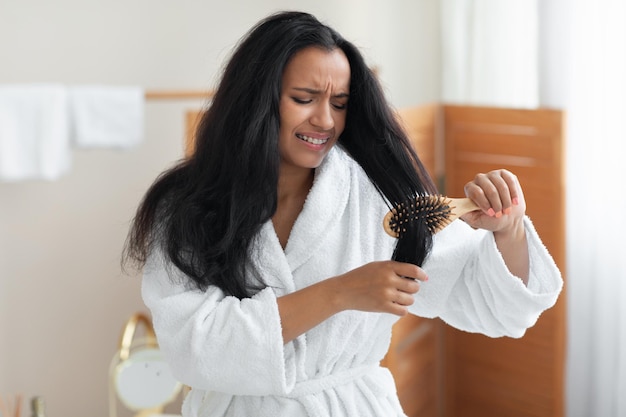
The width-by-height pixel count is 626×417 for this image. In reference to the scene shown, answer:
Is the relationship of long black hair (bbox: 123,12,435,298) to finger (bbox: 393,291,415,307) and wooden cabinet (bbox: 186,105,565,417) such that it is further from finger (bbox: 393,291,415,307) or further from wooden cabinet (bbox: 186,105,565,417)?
wooden cabinet (bbox: 186,105,565,417)

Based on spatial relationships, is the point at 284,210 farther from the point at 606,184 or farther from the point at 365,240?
the point at 606,184

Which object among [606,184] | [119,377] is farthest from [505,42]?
[119,377]

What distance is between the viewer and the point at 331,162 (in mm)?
1449

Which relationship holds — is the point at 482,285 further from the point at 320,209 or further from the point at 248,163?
the point at 248,163

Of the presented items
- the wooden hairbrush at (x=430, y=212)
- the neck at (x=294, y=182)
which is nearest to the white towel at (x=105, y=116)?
the neck at (x=294, y=182)

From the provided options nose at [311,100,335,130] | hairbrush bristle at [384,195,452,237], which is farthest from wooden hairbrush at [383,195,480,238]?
nose at [311,100,335,130]

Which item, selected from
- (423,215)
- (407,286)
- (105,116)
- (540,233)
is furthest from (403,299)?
(540,233)

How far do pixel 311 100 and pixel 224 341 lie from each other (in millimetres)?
359

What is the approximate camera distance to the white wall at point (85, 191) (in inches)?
103

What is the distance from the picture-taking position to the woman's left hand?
1244 mm

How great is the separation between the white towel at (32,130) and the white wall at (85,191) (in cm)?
29

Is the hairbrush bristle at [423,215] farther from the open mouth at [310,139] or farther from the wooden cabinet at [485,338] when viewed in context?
the wooden cabinet at [485,338]

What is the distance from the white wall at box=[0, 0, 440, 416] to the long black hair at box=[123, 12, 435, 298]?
133cm

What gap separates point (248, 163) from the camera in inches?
52.9
